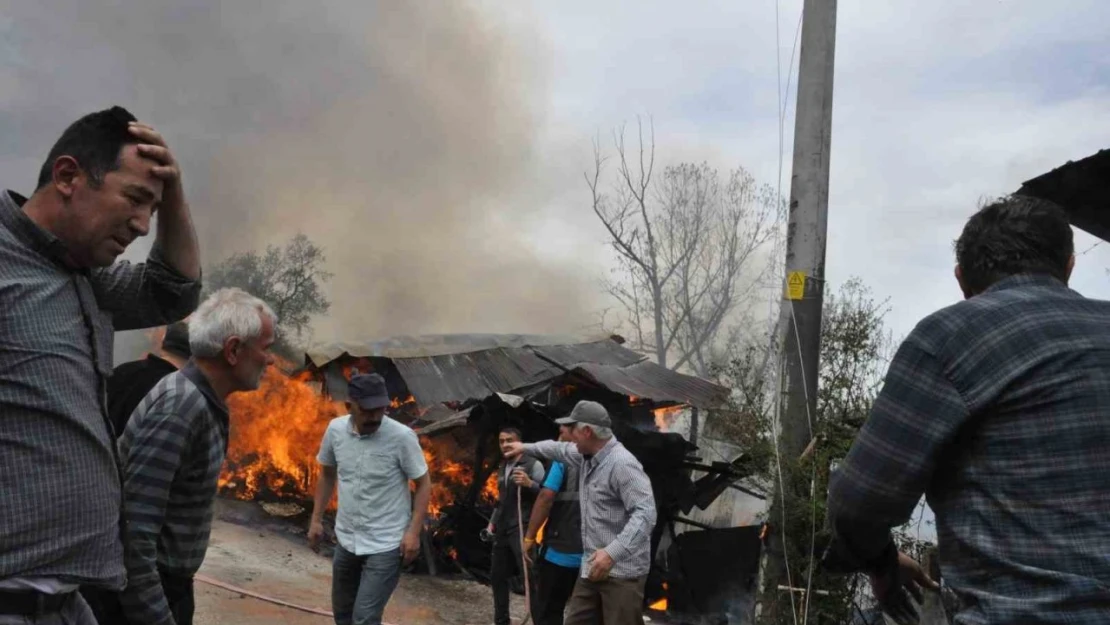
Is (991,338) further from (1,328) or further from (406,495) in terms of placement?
(406,495)

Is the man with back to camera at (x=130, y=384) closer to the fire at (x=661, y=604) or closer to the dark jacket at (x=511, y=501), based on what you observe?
the dark jacket at (x=511, y=501)

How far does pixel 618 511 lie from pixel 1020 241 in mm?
3424

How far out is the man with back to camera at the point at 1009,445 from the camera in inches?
62.2

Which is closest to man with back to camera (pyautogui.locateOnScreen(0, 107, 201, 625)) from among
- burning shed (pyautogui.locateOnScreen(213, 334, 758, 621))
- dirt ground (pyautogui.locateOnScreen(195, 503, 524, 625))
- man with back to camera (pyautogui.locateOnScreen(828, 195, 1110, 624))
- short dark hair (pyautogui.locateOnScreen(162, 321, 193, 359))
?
man with back to camera (pyautogui.locateOnScreen(828, 195, 1110, 624))

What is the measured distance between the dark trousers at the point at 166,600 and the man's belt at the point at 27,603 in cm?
51

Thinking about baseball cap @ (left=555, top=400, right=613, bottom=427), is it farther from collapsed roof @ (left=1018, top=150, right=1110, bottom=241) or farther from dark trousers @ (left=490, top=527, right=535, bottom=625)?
dark trousers @ (left=490, top=527, right=535, bottom=625)

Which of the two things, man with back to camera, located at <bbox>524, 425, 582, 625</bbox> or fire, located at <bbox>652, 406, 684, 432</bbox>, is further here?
fire, located at <bbox>652, 406, 684, 432</bbox>

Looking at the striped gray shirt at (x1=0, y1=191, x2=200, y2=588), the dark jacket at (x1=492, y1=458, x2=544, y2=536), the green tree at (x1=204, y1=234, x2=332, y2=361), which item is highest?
the green tree at (x1=204, y1=234, x2=332, y2=361)

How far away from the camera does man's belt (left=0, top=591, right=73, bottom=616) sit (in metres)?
1.54

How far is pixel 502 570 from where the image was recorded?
748 centimetres

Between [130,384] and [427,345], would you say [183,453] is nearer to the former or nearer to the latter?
[130,384]

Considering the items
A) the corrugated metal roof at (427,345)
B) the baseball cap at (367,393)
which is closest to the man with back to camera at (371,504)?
the baseball cap at (367,393)

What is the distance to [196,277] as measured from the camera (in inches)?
87.1

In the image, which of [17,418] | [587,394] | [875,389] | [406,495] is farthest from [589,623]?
[587,394]
